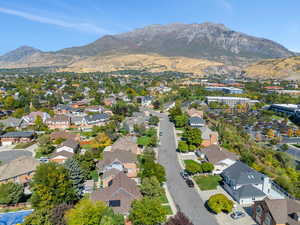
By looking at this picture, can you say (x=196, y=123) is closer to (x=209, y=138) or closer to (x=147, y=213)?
(x=209, y=138)

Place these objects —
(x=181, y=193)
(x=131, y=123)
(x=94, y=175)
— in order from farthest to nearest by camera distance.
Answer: (x=131, y=123) → (x=94, y=175) → (x=181, y=193)

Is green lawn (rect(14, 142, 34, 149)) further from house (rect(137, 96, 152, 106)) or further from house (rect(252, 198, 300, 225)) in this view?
house (rect(137, 96, 152, 106))

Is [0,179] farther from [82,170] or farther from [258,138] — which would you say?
[258,138]

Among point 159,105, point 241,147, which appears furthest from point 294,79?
point 241,147

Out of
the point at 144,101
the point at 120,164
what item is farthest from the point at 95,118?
the point at 144,101

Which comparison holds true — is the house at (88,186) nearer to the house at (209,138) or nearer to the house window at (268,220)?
the house window at (268,220)
